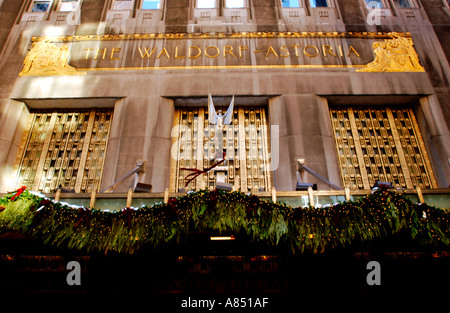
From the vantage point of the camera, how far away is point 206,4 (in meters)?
15.6

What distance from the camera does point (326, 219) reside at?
22.3 feet

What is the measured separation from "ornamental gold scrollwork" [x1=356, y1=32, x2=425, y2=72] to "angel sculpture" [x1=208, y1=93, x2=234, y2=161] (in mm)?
6238

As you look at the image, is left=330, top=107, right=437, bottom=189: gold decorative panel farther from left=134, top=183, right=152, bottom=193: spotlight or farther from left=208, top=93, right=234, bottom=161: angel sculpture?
left=134, top=183, right=152, bottom=193: spotlight

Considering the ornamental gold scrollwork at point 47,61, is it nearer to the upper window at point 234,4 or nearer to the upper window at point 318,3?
the upper window at point 234,4

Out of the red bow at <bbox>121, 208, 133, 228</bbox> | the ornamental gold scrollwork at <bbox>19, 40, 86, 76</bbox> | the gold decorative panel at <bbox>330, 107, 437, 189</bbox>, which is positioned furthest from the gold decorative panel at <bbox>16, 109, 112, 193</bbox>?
the gold decorative panel at <bbox>330, 107, 437, 189</bbox>

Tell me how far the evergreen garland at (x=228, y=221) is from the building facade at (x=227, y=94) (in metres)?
3.87

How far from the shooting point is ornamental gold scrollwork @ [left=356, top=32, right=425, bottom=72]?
1345 centimetres

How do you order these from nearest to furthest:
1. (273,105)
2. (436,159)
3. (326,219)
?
(326,219)
(436,159)
(273,105)

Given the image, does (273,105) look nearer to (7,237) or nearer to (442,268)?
(442,268)

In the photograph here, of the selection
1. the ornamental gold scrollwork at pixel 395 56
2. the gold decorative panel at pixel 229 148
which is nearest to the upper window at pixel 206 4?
the gold decorative panel at pixel 229 148

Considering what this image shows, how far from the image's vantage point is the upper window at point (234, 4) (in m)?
15.5

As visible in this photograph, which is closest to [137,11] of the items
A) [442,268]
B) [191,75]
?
[191,75]
